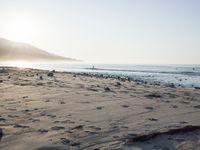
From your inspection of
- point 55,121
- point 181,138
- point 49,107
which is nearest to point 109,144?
point 181,138

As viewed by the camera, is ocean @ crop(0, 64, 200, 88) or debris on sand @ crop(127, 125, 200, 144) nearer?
debris on sand @ crop(127, 125, 200, 144)

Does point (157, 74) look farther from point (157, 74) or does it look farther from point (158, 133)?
point (158, 133)

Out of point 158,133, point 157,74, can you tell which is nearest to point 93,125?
point 158,133

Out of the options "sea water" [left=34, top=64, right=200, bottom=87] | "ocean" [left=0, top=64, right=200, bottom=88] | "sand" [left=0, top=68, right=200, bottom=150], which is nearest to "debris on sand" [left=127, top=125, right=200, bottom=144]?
"sand" [left=0, top=68, right=200, bottom=150]

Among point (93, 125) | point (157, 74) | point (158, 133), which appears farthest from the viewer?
point (157, 74)

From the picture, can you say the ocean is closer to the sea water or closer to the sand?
the sea water

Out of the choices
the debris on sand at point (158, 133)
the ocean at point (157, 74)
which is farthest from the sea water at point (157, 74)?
the debris on sand at point (158, 133)

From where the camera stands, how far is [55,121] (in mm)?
8156

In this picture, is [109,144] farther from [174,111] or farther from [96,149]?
[174,111]

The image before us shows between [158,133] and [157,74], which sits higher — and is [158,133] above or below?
above

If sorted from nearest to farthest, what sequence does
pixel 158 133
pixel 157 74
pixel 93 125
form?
1. pixel 158 133
2. pixel 93 125
3. pixel 157 74

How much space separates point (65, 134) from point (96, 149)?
1101 millimetres

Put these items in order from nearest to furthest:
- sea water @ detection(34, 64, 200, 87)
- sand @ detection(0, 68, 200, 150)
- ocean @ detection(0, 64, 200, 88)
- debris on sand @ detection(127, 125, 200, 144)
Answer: sand @ detection(0, 68, 200, 150)
debris on sand @ detection(127, 125, 200, 144)
ocean @ detection(0, 64, 200, 88)
sea water @ detection(34, 64, 200, 87)

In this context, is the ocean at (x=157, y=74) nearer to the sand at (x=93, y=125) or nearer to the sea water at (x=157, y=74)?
the sea water at (x=157, y=74)
